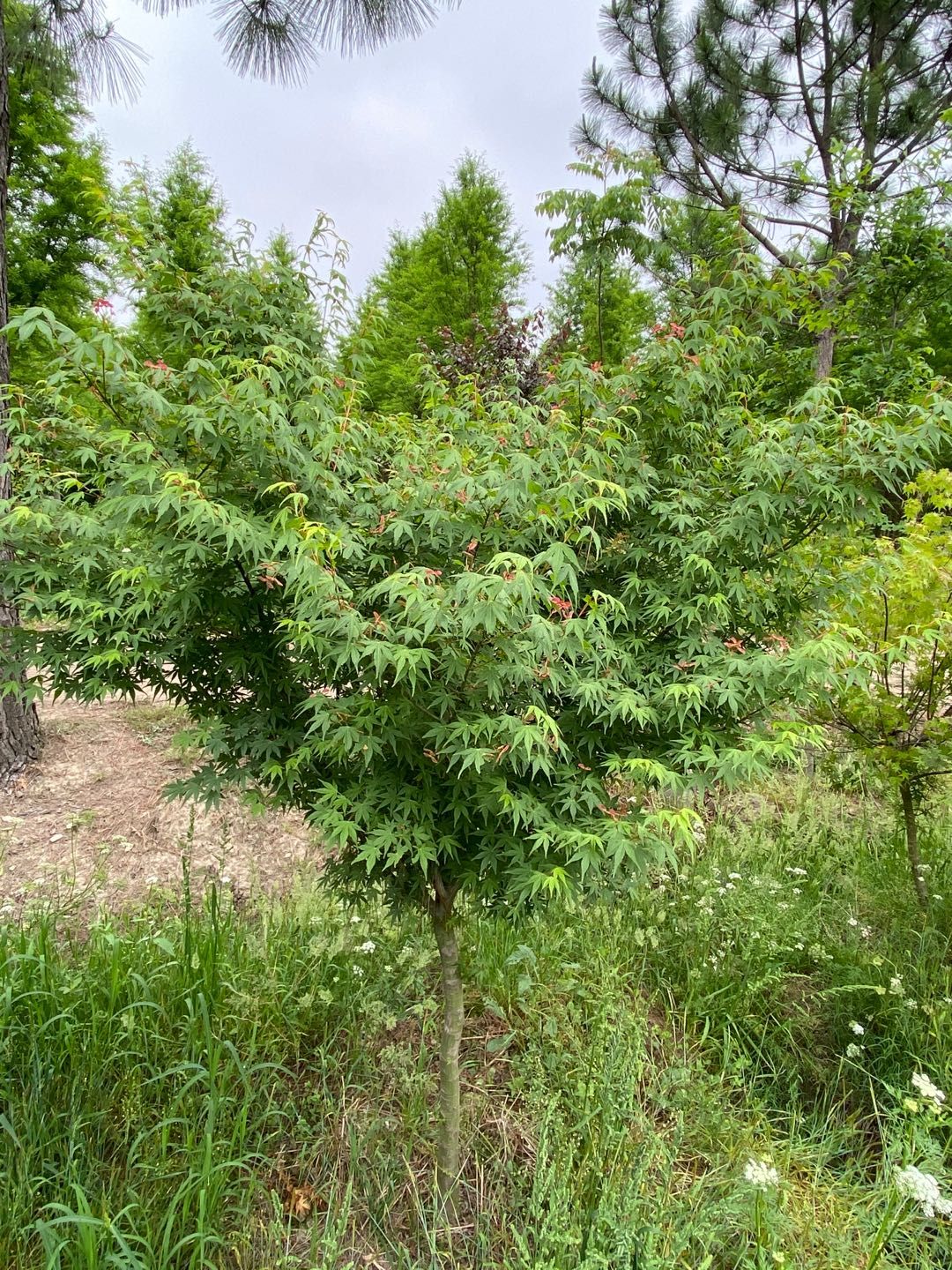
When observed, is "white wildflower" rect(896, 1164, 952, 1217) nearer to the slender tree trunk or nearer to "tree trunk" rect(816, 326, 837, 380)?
the slender tree trunk

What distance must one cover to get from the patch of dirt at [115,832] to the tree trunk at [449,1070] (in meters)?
1.28

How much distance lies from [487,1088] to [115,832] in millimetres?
2776

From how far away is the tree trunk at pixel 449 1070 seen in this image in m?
1.90

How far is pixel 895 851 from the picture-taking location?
348cm

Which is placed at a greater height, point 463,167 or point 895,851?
point 463,167

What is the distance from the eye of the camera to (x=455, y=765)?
168 centimetres

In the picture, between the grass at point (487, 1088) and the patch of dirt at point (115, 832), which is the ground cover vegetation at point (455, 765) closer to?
the grass at point (487, 1088)

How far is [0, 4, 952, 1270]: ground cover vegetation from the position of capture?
1.52 meters

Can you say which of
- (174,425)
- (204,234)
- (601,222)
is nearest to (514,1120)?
(174,425)

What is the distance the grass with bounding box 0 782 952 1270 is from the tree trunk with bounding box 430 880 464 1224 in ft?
0.33

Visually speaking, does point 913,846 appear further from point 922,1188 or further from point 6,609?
point 6,609

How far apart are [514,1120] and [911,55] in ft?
28.8

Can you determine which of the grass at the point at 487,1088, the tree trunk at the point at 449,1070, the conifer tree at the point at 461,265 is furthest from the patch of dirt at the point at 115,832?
the conifer tree at the point at 461,265

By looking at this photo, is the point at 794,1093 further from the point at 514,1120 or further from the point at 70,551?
the point at 70,551
